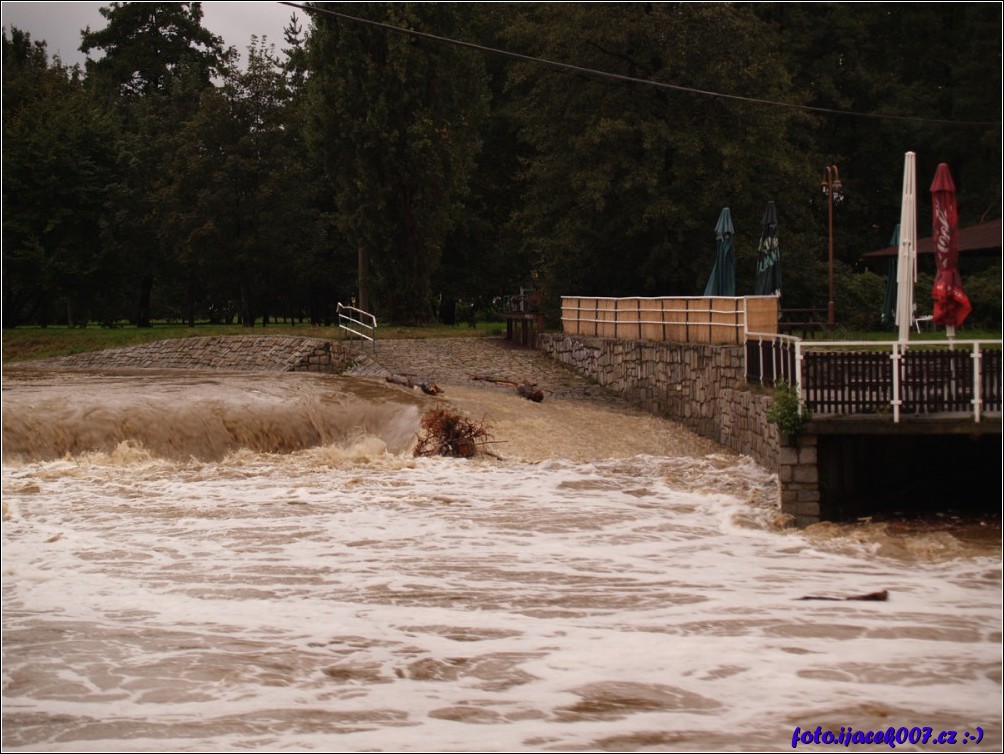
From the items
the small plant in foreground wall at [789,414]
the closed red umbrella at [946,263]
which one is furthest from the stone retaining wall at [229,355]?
the closed red umbrella at [946,263]

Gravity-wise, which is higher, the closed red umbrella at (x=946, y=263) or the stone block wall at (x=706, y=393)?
the closed red umbrella at (x=946, y=263)

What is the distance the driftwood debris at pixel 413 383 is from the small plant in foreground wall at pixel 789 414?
9.82 meters

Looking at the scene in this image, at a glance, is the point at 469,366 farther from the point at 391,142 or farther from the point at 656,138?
the point at 391,142

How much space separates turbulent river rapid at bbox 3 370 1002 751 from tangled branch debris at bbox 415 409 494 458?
0.43m

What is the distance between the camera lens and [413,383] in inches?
903

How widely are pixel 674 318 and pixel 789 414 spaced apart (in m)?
10.0

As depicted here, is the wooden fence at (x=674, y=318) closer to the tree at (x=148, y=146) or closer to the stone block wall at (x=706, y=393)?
the stone block wall at (x=706, y=393)

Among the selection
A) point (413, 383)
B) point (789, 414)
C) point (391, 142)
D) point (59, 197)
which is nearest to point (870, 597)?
point (789, 414)

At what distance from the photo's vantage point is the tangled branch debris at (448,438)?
18609 millimetres

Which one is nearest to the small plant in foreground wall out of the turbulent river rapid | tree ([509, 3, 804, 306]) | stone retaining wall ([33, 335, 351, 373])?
the turbulent river rapid

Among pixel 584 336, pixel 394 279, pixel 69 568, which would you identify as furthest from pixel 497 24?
pixel 69 568

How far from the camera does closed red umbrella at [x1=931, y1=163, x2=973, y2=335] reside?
13.7 meters

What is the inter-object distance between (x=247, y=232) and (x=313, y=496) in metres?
22.1

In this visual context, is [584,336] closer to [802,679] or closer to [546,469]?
[546,469]
